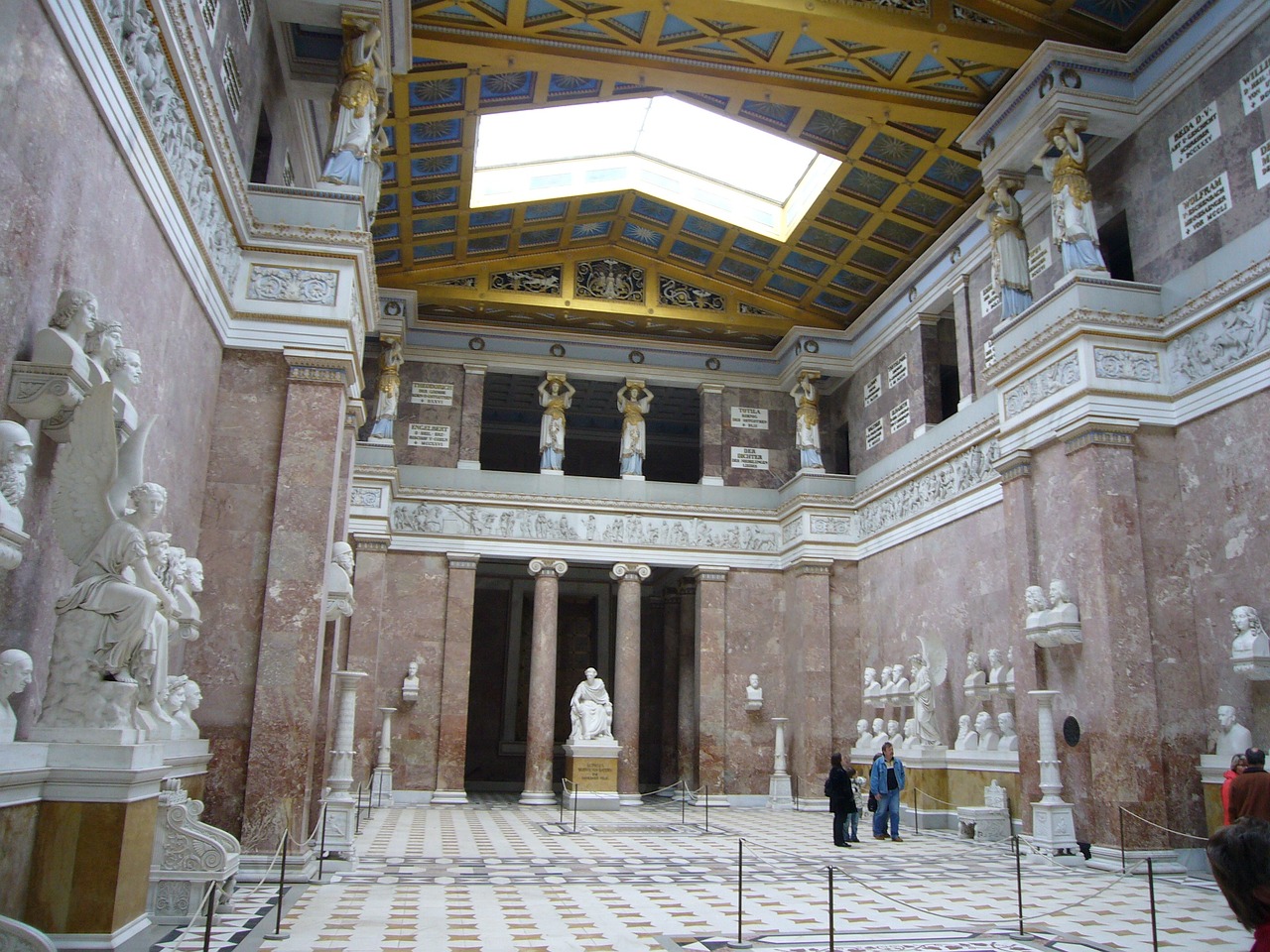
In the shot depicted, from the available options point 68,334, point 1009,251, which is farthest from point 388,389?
point 68,334

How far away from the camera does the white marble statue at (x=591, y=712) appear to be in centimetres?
2006

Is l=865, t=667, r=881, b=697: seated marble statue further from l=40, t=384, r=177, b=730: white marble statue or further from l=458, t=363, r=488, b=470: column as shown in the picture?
l=40, t=384, r=177, b=730: white marble statue

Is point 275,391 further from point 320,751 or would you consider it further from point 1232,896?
point 1232,896

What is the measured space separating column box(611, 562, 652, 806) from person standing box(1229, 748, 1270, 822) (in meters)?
14.0

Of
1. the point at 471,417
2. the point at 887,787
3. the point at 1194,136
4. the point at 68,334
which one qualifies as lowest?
the point at 887,787

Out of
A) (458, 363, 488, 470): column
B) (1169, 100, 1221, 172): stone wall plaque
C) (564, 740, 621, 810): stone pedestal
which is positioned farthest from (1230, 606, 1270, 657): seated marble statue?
(458, 363, 488, 470): column

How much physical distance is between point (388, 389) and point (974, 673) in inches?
515

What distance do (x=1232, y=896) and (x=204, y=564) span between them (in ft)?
30.9

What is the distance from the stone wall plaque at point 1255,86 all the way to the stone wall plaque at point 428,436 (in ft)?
52.7

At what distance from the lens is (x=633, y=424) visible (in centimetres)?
2309

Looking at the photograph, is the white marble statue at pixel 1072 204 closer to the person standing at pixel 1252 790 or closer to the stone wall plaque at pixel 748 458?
the person standing at pixel 1252 790

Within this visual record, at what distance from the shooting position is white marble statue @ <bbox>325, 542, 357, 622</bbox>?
11.0 m

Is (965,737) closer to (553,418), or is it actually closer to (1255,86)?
(1255,86)

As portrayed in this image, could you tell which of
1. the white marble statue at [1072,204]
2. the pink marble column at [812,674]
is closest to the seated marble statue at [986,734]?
the pink marble column at [812,674]
